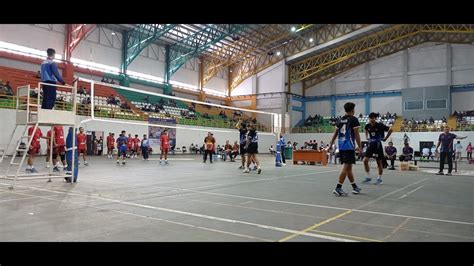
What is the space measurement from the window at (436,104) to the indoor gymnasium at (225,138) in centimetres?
15

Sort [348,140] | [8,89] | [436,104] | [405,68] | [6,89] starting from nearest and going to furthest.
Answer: [348,140] → [6,89] → [8,89] → [436,104] → [405,68]

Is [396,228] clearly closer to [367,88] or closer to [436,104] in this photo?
[436,104]

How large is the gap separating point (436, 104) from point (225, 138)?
2504 centimetres

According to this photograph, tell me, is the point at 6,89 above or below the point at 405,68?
below

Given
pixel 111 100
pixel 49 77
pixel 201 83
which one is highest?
pixel 201 83

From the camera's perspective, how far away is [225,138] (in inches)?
1663

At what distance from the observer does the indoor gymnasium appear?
4840mm

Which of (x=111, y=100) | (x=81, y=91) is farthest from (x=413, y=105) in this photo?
(x=81, y=91)

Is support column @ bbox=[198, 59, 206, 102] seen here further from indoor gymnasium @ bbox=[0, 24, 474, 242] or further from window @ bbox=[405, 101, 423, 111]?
window @ bbox=[405, 101, 423, 111]

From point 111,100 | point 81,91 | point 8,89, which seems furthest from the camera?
point 111,100

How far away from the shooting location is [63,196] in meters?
6.67

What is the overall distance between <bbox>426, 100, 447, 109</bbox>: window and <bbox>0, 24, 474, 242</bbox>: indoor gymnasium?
15cm
